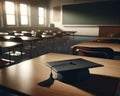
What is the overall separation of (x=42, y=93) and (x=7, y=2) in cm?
868

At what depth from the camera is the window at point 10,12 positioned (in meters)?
8.51

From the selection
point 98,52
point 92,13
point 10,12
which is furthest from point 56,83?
point 92,13

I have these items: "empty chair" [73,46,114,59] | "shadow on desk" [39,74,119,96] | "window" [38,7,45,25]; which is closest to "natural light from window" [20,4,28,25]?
"window" [38,7,45,25]

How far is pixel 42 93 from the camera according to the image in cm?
77

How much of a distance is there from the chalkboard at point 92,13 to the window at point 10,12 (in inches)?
164

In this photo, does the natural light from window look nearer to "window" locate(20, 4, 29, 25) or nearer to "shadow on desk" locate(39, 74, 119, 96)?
"window" locate(20, 4, 29, 25)

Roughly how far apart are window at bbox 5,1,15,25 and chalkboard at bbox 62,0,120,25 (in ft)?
13.7

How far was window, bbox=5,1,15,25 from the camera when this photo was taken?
8508mm

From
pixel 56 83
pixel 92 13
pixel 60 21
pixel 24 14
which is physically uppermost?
pixel 92 13

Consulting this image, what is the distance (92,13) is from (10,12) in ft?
17.8

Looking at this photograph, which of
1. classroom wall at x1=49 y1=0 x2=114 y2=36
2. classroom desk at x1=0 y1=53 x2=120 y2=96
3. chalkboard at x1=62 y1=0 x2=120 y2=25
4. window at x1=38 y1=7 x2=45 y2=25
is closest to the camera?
classroom desk at x1=0 y1=53 x2=120 y2=96

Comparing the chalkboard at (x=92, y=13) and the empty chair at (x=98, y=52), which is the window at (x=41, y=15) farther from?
the empty chair at (x=98, y=52)

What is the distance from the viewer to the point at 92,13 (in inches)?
416

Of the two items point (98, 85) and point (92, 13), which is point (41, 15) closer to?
point (92, 13)
